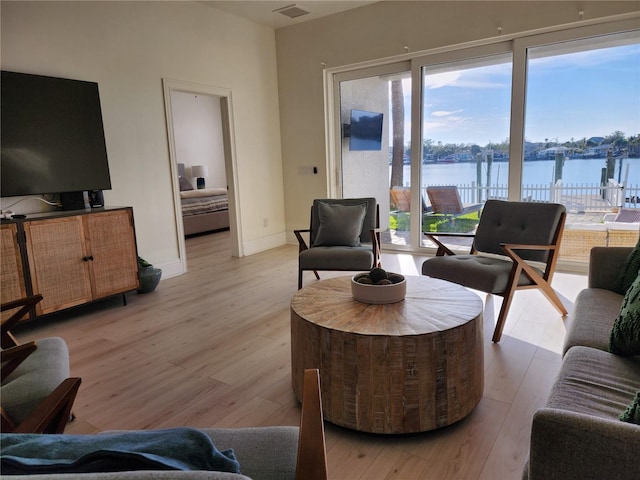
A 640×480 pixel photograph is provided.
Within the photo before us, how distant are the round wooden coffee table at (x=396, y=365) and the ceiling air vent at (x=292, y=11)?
442 cm

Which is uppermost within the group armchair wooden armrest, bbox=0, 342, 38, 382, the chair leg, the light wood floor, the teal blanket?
the teal blanket

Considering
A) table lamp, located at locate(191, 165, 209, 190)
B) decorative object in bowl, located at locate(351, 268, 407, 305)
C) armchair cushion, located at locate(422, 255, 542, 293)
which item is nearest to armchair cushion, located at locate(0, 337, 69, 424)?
decorative object in bowl, located at locate(351, 268, 407, 305)

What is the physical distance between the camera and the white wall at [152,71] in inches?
141

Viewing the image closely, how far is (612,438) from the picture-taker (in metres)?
0.92

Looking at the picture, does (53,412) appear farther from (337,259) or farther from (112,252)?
(112,252)

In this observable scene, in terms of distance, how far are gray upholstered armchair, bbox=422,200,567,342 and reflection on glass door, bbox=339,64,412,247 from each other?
1.93 m

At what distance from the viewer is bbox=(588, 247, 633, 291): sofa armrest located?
227cm

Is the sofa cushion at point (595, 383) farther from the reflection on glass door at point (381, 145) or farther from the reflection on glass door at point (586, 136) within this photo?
the reflection on glass door at point (381, 145)

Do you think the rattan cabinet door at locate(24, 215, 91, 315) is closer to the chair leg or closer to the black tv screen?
the black tv screen

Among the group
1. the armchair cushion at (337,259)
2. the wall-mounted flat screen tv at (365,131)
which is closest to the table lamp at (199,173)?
the wall-mounted flat screen tv at (365,131)

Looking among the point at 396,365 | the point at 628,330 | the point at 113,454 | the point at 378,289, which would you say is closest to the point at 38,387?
the point at 113,454

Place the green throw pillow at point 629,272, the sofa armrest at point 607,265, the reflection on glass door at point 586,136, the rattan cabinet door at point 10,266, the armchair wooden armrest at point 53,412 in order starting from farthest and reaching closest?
the reflection on glass door at point 586,136 < the rattan cabinet door at point 10,266 < the sofa armrest at point 607,265 < the green throw pillow at point 629,272 < the armchair wooden armrest at point 53,412

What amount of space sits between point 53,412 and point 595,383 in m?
1.71

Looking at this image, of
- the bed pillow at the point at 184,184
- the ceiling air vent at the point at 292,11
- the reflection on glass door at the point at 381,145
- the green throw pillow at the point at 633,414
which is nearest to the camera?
the green throw pillow at the point at 633,414
